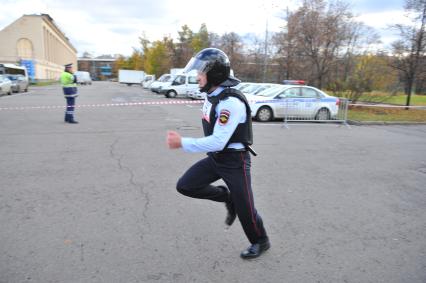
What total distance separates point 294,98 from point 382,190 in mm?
8105

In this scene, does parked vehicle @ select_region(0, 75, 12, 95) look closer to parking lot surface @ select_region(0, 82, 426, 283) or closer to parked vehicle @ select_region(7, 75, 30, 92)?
parked vehicle @ select_region(7, 75, 30, 92)

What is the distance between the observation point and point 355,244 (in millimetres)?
3488

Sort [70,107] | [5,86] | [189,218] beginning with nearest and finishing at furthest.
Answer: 1. [189,218]
2. [70,107]
3. [5,86]

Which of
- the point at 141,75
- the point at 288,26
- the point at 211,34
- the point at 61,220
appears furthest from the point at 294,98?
the point at 141,75

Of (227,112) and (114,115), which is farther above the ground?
(227,112)

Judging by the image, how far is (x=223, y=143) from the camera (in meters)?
2.68

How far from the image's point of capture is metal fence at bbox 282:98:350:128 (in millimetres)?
12891

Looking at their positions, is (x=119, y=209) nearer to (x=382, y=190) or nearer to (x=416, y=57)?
(x=382, y=190)

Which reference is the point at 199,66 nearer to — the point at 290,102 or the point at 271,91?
the point at 290,102

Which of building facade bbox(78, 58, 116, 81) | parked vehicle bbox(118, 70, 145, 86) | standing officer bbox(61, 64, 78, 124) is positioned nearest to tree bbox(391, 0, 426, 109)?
standing officer bbox(61, 64, 78, 124)

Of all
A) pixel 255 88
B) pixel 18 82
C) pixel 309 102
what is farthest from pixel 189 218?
pixel 18 82

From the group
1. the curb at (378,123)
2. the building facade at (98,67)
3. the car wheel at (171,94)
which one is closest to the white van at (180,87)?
the car wheel at (171,94)

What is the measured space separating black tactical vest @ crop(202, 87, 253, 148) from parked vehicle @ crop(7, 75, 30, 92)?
28791mm

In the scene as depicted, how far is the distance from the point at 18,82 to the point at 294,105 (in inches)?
957
